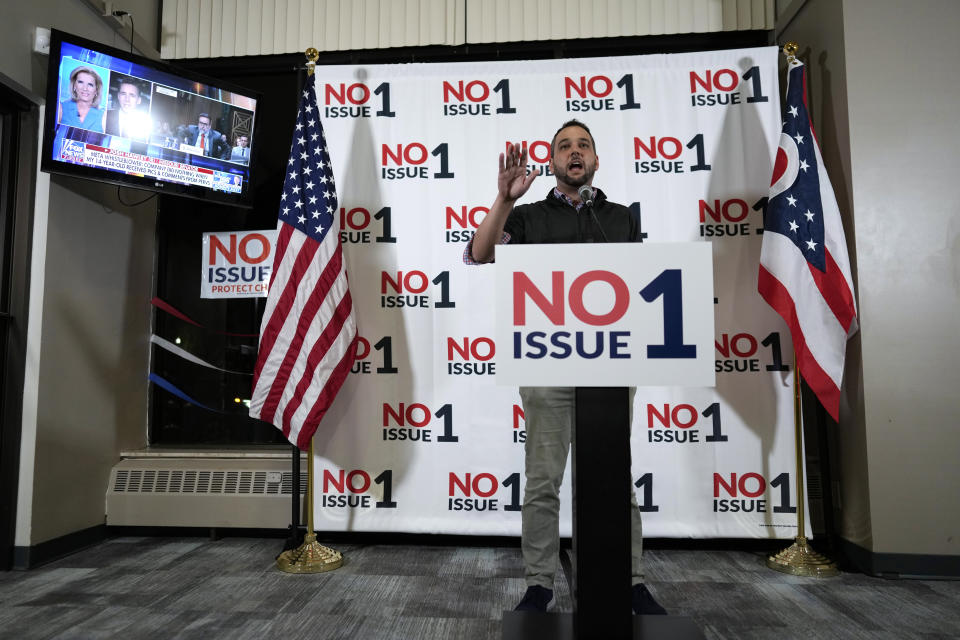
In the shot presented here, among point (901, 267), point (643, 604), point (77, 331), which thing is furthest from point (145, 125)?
point (901, 267)

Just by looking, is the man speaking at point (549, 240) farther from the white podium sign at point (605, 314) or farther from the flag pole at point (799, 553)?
the flag pole at point (799, 553)

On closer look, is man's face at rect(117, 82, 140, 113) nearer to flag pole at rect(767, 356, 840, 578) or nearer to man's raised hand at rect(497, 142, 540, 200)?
man's raised hand at rect(497, 142, 540, 200)

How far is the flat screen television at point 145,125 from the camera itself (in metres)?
2.58

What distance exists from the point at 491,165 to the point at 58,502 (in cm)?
267

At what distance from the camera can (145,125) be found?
2803 millimetres

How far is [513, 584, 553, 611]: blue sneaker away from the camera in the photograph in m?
1.84

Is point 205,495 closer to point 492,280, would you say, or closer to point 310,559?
point 310,559

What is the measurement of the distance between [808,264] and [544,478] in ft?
5.00

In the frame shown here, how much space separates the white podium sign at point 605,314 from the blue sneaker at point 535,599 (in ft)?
3.18

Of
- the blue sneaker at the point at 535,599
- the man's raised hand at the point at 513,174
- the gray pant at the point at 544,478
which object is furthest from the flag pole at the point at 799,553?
the man's raised hand at the point at 513,174

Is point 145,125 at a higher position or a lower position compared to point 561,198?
higher

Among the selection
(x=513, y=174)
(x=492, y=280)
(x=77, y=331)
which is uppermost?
(x=513, y=174)

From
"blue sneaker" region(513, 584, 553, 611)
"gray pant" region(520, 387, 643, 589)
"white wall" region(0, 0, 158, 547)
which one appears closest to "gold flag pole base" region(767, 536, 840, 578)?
"gray pant" region(520, 387, 643, 589)

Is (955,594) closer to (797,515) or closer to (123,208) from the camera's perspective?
(797,515)
